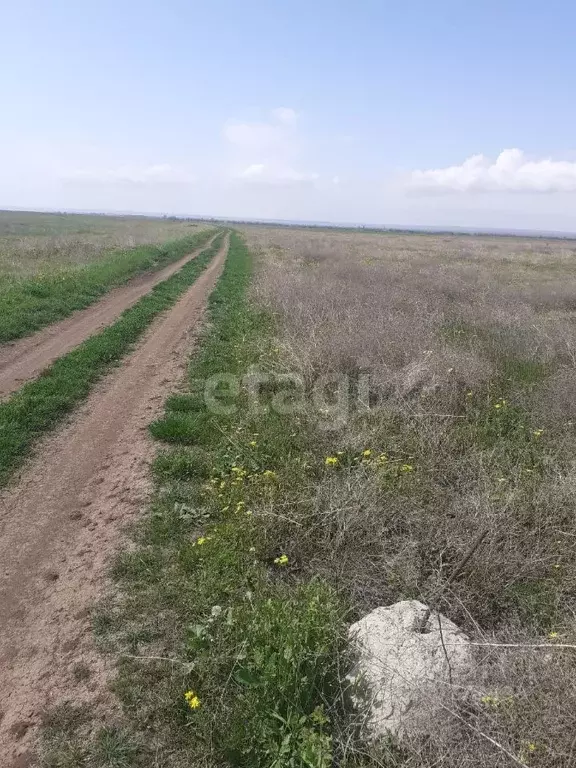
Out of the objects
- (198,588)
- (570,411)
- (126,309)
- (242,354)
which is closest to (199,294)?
(126,309)

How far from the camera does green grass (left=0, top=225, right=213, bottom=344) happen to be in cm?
1103

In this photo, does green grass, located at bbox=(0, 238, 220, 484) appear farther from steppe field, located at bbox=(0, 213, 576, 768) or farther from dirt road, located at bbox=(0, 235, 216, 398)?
dirt road, located at bbox=(0, 235, 216, 398)

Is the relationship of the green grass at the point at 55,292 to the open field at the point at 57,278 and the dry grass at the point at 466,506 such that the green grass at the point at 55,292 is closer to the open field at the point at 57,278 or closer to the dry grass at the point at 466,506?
the open field at the point at 57,278

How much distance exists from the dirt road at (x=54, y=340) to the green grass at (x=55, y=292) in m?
0.27

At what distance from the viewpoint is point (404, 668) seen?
296 cm

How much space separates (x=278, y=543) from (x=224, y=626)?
0.99 m

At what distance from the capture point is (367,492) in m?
4.62

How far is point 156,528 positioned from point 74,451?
76.2 inches

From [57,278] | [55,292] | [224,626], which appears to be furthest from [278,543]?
[57,278]

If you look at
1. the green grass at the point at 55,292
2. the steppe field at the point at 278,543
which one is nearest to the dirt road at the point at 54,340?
the steppe field at the point at 278,543

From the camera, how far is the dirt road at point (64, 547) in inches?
125

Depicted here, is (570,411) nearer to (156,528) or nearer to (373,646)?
(373,646)

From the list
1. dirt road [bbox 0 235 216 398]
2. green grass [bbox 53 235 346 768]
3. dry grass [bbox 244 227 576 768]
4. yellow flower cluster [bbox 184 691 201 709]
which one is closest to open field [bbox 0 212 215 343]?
dirt road [bbox 0 235 216 398]

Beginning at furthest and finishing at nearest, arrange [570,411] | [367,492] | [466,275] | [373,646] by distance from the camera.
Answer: [466,275] < [570,411] < [367,492] < [373,646]
